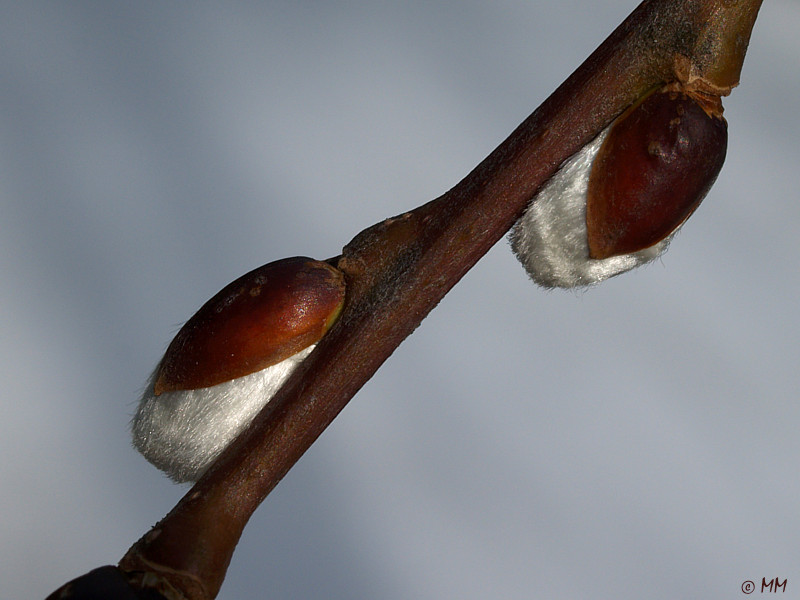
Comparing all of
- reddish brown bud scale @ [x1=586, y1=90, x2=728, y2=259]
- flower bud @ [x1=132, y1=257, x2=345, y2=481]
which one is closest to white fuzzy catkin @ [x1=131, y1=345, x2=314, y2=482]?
flower bud @ [x1=132, y1=257, x2=345, y2=481]

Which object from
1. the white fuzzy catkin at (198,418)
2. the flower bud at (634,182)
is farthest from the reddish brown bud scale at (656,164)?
the white fuzzy catkin at (198,418)

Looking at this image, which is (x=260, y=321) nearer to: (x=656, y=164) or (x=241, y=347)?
(x=241, y=347)

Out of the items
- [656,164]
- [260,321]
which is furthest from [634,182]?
[260,321]

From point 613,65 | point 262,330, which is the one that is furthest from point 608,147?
point 262,330

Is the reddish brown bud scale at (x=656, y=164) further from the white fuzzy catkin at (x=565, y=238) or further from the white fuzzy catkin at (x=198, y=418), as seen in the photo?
the white fuzzy catkin at (x=198, y=418)

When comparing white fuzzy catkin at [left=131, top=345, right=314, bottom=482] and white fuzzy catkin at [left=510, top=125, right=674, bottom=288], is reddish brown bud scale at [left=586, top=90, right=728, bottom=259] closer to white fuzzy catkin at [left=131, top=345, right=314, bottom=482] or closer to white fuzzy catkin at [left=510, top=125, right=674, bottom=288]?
white fuzzy catkin at [left=510, top=125, right=674, bottom=288]

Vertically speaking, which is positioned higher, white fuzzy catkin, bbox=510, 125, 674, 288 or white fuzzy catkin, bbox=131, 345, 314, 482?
white fuzzy catkin, bbox=510, 125, 674, 288

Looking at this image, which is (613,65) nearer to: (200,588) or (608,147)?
(608,147)
